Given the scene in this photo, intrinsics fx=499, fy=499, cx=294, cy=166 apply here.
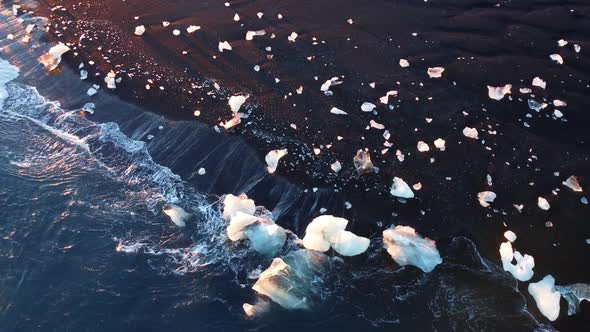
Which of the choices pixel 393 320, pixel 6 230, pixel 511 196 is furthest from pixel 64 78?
pixel 511 196

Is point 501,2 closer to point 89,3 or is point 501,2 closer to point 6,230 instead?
point 89,3

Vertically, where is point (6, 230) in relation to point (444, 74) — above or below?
below

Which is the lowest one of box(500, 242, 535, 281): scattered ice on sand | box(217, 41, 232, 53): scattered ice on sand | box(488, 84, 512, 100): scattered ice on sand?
box(500, 242, 535, 281): scattered ice on sand

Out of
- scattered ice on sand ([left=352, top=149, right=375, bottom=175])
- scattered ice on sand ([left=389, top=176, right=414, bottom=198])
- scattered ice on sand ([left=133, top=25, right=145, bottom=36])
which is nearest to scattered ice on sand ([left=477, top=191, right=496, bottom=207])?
scattered ice on sand ([left=389, top=176, right=414, bottom=198])

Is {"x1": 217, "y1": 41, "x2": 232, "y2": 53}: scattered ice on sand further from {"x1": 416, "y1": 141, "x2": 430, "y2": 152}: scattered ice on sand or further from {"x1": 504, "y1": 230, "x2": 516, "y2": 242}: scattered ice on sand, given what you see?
{"x1": 504, "y1": 230, "x2": 516, "y2": 242}: scattered ice on sand

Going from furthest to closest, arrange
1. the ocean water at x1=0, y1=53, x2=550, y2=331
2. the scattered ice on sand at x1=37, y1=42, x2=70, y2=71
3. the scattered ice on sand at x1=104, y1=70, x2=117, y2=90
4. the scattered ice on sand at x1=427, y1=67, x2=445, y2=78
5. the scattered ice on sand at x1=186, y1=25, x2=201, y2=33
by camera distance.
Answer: the scattered ice on sand at x1=37, y1=42, x2=70, y2=71 → the scattered ice on sand at x1=186, y1=25, x2=201, y2=33 → the scattered ice on sand at x1=104, y1=70, x2=117, y2=90 → the scattered ice on sand at x1=427, y1=67, x2=445, y2=78 → the ocean water at x1=0, y1=53, x2=550, y2=331

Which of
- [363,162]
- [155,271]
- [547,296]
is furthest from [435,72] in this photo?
[155,271]
